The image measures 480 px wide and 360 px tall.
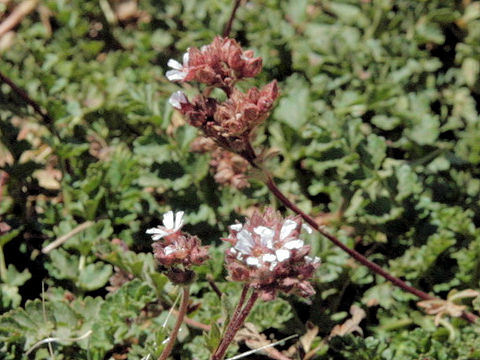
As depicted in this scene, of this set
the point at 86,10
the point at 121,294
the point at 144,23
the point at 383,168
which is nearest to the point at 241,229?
the point at 121,294

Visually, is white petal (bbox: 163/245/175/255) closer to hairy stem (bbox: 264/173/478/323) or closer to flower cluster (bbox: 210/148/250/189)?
hairy stem (bbox: 264/173/478/323)

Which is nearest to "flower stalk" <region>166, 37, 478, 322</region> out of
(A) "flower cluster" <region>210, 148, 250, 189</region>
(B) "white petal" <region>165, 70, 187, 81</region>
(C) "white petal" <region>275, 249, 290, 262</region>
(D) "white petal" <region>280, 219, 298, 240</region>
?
(B) "white petal" <region>165, 70, 187, 81</region>

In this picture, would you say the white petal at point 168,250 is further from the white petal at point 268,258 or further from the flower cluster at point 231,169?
the flower cluster at point 231,169

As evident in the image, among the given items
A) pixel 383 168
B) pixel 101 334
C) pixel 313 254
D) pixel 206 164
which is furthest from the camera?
pixel 383 168

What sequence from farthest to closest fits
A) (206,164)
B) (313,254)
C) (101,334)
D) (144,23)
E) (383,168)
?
(144,23) < (383,168) < (206,164) < (313,254) < (101,334)

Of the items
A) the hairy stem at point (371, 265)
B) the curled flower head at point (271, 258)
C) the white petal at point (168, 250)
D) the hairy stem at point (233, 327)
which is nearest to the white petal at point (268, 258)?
the curled flower head at point (271, 258)

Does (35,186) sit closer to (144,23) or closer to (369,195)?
(144,23)

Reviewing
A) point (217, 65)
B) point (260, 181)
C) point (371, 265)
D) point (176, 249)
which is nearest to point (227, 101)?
point (217, 65)

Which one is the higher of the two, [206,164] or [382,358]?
[206,164]
